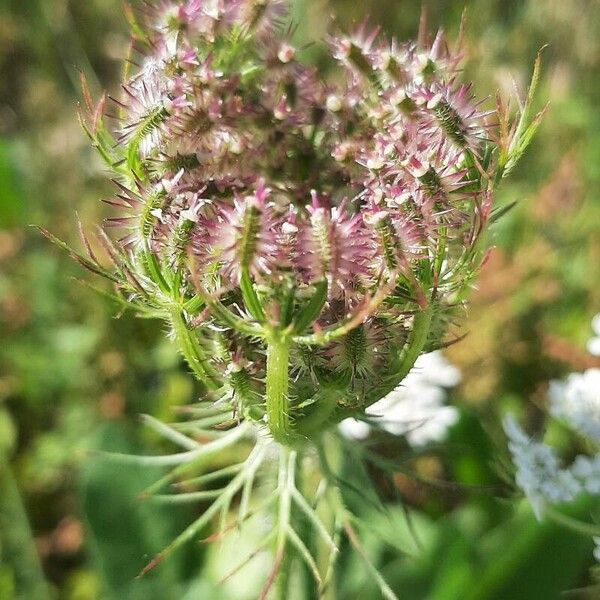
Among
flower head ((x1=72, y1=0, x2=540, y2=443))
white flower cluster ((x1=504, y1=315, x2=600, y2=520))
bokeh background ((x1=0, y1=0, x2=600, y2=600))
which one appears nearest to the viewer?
flower head ((x1=72, y1=0, x2=540, y2=443))

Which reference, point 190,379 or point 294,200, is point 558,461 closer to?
point 294,200

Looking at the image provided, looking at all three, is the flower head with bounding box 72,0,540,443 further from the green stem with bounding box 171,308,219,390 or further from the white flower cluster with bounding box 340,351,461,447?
the white flower cluster with bounding box 340,351,461,447

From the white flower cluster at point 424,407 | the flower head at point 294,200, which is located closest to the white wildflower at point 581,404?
the white flower cluster at point 424,407

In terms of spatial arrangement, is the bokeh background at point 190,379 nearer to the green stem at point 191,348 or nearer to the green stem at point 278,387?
the green stem at point 278,387

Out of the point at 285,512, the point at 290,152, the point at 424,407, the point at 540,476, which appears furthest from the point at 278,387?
the point at 424,407

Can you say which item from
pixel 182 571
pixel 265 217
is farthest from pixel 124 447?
pixel 265 217

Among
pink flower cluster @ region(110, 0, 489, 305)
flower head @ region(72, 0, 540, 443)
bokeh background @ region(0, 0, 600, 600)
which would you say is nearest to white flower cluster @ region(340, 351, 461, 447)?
bokeh background @ region(0, 0, 600, 600)
